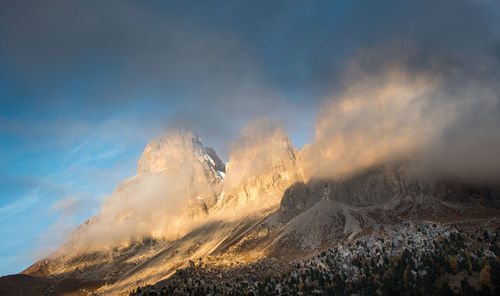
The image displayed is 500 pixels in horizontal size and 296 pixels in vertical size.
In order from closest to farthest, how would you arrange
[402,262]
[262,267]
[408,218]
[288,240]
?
[402,262]
[262,267]
[408,218]
[288,240]

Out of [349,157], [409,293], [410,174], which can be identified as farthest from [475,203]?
[409,293]

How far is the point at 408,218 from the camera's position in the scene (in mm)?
130250

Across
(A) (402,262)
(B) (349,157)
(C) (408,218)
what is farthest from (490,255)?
(B) (349,157)

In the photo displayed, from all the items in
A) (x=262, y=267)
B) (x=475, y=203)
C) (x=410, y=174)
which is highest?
(x=410, y=174)

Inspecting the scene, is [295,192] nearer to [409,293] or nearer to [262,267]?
[262,267]

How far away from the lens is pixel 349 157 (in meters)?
177

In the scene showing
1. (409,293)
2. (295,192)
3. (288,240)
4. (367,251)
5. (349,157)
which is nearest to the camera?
(409,293)

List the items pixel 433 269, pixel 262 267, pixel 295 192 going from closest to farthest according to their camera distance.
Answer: pixel 433 269, pixel 262 267, pixel 295 192

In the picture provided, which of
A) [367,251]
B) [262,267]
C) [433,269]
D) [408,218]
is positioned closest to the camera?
[433,269]

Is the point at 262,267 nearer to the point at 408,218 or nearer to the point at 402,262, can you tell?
the point at 402,262

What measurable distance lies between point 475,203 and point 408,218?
2857 centimetres

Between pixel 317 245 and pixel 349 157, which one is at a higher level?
pixel 349 157

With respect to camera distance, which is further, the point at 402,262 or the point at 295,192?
the point at 295,192

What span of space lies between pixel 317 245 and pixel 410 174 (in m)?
56.8
